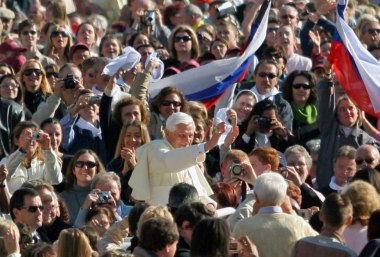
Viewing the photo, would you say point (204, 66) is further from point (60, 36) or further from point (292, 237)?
point (292, 237)

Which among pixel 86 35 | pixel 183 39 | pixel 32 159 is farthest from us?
pixel 86 35

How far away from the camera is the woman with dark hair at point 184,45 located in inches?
822

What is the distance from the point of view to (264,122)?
59.3 ft

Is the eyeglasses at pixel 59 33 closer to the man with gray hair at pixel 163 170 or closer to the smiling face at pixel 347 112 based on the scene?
the smiling face at pixel 347 112

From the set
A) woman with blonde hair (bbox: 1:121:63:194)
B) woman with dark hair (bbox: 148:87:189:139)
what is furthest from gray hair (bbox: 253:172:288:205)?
woman with dark hair (bbox: 148:87:189:139)

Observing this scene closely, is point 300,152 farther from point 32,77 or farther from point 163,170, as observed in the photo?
point 32,77

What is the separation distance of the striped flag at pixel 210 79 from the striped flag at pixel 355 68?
107cm

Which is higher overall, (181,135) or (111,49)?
(111,49)

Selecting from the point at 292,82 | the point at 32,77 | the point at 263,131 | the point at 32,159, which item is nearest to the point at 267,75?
the point at 292,82

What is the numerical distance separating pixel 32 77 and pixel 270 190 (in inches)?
238

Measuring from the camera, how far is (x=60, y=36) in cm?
2159

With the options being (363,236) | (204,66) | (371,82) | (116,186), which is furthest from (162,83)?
(363,236)

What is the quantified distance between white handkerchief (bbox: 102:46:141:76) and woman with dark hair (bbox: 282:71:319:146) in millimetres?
1577

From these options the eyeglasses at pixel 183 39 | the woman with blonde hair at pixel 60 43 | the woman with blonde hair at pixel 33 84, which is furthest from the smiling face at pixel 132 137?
the woman with blonde hair at pixel 60 43
